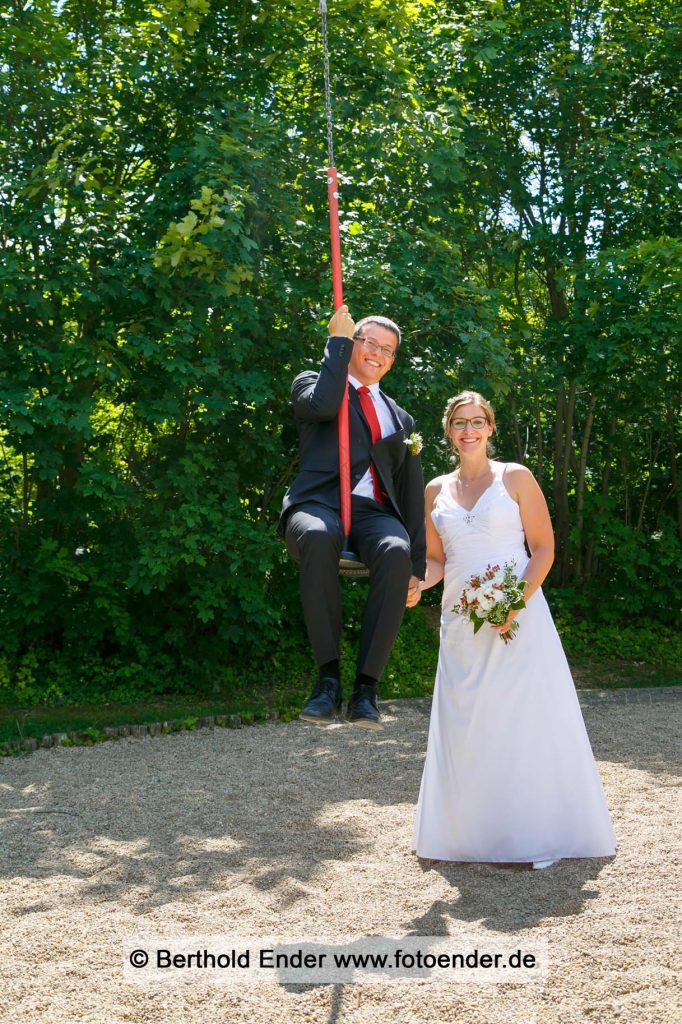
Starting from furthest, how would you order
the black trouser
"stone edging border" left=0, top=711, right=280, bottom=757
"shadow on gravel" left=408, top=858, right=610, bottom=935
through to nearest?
"stone edging border" left=0, top=711, right=280, bottom=757
"shadow on gravel" left=408, top=858, right=610, bottom=935
the black trouser

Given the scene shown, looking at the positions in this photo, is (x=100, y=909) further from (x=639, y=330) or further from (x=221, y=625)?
(x=639, y=330)

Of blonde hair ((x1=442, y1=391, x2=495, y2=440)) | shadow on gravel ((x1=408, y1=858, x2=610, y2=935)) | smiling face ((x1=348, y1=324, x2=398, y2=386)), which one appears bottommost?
shadow on gravel ((x1=408, y1=858, x2=610, y2=935))

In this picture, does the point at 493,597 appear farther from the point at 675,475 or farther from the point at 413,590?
the point at 675,475

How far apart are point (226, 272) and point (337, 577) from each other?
450cm

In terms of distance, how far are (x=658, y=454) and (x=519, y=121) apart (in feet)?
13.7

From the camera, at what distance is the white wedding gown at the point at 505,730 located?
511cm

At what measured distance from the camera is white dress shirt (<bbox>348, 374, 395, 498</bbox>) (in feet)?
14.5

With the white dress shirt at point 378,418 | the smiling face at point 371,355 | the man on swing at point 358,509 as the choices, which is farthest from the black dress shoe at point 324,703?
the smiling face at point 371,355

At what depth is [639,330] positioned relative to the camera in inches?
376

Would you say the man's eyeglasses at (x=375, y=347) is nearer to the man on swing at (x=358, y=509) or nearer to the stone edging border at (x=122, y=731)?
the man on swing at (x=358, y=509)

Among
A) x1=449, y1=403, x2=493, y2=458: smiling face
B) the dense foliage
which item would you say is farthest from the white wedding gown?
the dense foliage

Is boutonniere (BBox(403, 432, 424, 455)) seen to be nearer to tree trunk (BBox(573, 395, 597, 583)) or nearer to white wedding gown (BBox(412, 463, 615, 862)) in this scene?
white wedding gown (BBox(412, 463, 615, 862))

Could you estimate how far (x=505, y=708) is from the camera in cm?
510

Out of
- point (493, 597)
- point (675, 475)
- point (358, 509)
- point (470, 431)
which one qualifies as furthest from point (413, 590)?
point (675, 475)
